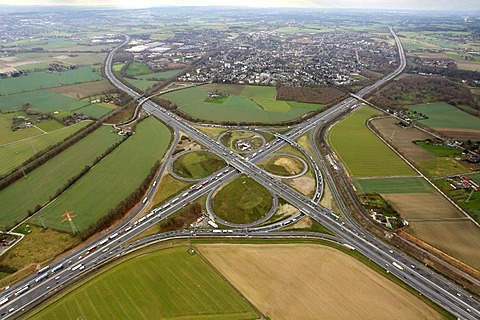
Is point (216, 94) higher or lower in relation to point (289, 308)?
higher

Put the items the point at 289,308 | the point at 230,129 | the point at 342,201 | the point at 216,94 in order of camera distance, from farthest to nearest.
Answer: the point at 216,94, the point at 230,129, the point at 342,201, the point at 289,308

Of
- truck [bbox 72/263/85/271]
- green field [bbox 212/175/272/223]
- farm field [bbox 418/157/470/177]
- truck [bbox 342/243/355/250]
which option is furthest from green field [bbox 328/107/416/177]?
truck [bbox 72/263/85/271]

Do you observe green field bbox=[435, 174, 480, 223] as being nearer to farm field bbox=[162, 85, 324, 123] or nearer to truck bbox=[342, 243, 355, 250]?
truck bbox=[342, 243, 355, 250]

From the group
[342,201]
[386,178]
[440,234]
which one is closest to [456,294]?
[440,234]

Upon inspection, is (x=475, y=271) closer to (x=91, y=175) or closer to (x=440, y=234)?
(x=440, y=234)

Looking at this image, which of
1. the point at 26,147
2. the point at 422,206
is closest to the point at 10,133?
the point at 26,147

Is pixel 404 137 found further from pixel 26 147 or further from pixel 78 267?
pixel 26 147

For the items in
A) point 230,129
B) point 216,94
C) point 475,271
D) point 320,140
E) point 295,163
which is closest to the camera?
point 475,271
